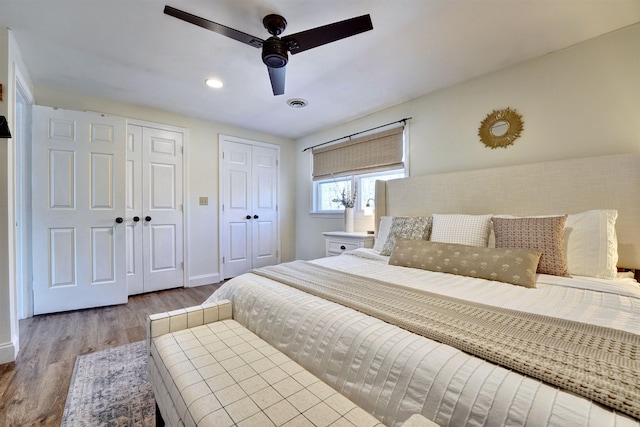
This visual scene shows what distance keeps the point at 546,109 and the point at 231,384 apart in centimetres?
285

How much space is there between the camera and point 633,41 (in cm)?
189

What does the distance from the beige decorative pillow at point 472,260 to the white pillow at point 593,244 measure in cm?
34

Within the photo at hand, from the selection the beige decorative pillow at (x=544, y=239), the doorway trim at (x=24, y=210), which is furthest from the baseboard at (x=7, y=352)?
the beige decorative pillow at (x=544, y=239)

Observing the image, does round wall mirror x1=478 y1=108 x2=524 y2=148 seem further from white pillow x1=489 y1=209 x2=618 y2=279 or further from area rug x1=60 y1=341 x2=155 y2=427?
area rug x1=60 y1=341 x2=155 y2=427

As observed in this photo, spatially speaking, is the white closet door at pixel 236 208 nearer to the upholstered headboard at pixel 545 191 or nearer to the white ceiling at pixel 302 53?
the white ceiling at pixel 302 53

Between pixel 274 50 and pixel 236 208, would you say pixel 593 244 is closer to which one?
pixel 274 50

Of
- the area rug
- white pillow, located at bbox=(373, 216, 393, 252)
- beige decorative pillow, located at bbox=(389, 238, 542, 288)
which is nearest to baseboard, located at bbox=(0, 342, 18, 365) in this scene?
the area rug

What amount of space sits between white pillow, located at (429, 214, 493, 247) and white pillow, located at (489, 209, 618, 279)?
45 cm

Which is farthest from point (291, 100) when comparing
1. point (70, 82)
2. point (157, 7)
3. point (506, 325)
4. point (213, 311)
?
point (506, 325)

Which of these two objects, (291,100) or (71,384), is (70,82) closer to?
Answer: (291,100)

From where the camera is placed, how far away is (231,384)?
0.98 meters

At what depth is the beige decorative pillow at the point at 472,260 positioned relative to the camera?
5.19ft

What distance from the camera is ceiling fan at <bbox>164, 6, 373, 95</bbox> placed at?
5.08 ft

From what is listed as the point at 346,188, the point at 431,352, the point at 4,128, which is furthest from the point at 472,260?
the point at 4,128
